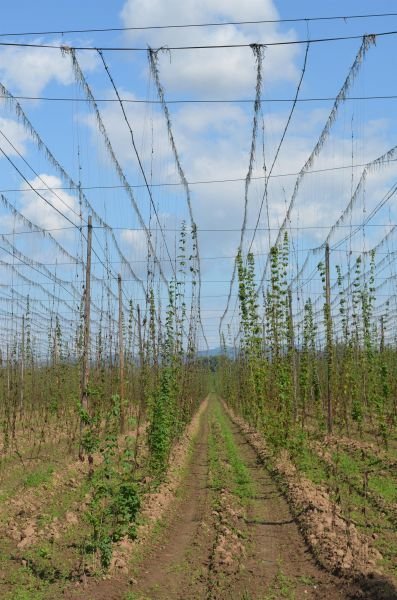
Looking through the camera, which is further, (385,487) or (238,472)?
(238,472)

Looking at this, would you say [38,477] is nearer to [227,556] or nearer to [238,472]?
[238,472]

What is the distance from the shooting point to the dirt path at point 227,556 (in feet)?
20.1

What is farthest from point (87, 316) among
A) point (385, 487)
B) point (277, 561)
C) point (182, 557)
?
point (277, 561)

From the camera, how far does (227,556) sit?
714 centimetres

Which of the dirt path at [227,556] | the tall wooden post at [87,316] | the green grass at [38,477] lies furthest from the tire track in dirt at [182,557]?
A: the tall wooden post at [87,316]

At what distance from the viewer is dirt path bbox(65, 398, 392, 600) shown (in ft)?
20.1

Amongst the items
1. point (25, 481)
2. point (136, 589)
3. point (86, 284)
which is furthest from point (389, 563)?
point (86, 284)

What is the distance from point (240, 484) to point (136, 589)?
6.09 meters

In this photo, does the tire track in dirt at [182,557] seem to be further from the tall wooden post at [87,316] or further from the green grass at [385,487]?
the tall wooden post at [87,316]

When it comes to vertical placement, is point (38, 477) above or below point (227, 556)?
above

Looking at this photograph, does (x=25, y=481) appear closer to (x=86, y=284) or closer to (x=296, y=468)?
(x=86, y=284)

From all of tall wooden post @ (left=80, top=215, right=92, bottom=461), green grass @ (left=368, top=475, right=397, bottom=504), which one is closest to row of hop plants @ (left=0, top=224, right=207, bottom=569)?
tall wooden post @ (left=80, top=215, right=92, bottom=461)

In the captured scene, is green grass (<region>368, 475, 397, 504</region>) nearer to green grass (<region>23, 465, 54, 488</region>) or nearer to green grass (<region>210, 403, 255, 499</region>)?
green grass (<region>210, 403, 255, 499</region>)

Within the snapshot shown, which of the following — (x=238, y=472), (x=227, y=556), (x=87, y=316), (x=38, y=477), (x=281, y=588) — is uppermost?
(x=87, y=316)
